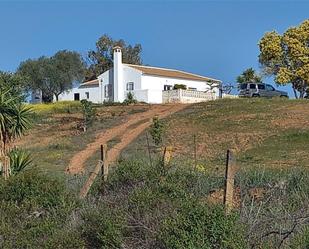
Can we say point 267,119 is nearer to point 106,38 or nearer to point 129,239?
point 129,239

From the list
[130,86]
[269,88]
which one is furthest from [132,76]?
[269,88]

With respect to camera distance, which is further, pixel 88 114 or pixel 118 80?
pixel 118 80

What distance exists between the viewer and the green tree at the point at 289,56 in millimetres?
58781

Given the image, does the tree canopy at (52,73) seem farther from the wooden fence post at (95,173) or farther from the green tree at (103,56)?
the wooden fence post at (95,173)

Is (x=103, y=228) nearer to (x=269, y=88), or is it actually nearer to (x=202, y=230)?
(x=202, y=230)

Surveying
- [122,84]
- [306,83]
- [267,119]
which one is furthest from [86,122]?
[306,83]

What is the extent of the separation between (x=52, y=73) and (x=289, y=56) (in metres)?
28.3

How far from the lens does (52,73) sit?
70500 mm

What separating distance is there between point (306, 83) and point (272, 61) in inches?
215

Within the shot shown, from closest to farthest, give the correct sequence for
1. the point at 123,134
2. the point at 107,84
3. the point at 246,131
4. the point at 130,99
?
the point at 246,131 → the point at 123,134 → the point at 130,99 → the point at 107,84

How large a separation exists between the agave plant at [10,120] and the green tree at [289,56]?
44177mm

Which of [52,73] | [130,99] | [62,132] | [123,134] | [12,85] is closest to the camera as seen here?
[12,85]

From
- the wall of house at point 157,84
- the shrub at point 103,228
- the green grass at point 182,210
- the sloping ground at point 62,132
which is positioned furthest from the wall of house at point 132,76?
the shrub at point 103,228

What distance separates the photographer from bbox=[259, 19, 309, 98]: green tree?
193ft
